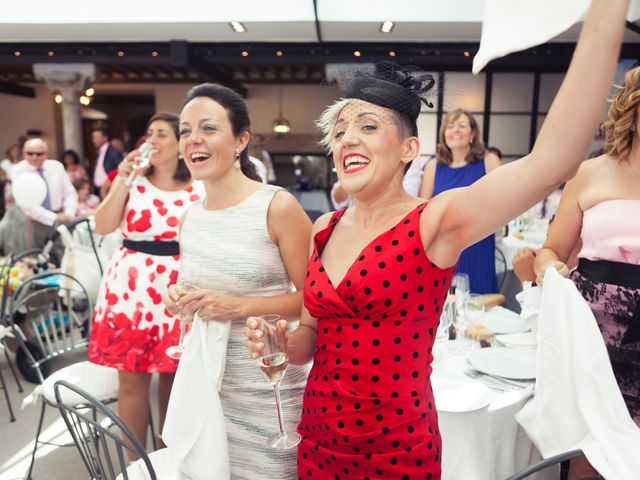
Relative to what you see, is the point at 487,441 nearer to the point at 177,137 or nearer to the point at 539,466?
the point at 539,466

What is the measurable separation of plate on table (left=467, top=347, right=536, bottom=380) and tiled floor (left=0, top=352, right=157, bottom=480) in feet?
7.05

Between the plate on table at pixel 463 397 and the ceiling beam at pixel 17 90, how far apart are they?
1464cm

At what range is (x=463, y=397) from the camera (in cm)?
154

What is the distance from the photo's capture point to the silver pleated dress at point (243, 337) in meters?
1.38

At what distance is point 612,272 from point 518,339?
0.62 meters

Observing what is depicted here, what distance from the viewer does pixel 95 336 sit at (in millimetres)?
2355

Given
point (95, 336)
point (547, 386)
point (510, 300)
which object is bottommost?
point (510, 300)

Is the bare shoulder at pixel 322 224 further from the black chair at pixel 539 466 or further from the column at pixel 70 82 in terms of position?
the column at pixel 70 82

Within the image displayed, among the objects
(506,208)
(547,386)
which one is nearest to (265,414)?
(547,386)

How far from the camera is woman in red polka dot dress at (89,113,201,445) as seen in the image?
2.29 meters

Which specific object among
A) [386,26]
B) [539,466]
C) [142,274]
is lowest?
[539,466]

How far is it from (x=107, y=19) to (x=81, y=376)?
5.71 m

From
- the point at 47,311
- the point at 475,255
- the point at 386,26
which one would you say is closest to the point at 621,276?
the point at 475,255

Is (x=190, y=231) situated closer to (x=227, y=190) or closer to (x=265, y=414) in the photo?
(x=227, y=190)
